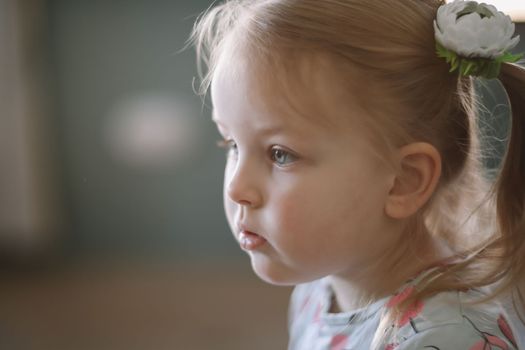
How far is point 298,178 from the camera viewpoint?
0.81 meters

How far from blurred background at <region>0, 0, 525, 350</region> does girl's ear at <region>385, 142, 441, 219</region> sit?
1.24 meters

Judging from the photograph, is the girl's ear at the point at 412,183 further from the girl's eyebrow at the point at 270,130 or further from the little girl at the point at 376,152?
the girl's eyebrow at the point at 270,130

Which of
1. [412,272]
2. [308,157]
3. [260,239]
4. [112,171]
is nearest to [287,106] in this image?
[308,157]

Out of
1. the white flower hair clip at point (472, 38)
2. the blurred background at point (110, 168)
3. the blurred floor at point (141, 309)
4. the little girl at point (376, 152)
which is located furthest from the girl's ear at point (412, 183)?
the blurred background at point (110, 168)

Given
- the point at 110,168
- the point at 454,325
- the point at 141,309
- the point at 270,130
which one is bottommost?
the point at 454,325

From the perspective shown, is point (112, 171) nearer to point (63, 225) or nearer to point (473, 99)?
point (63, 225)

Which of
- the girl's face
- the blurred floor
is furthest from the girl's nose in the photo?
the blurred floor

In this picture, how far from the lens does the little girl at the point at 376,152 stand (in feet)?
2.58

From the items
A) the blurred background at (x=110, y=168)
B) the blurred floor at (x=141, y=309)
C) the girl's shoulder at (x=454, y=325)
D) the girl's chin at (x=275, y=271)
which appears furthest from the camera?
the blurred background at (x=110, y=168)

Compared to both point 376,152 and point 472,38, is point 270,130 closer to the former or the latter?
point 376,152

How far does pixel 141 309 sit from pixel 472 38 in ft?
4.77

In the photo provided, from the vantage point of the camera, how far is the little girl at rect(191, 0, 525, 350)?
79cm

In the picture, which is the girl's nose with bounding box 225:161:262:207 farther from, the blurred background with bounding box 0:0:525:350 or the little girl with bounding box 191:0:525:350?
the blurred background with bounding box 0:0:525:350

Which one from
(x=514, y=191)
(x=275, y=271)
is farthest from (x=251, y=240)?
(x=514, y=191)
